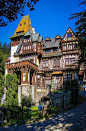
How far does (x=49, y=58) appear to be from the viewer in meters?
29.9

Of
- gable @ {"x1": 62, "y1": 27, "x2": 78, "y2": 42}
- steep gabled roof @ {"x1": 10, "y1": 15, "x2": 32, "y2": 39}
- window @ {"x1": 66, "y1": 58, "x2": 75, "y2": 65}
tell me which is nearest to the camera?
window @ {"x1": 66, "y1": 58, "x2": 75, "y2": 65}

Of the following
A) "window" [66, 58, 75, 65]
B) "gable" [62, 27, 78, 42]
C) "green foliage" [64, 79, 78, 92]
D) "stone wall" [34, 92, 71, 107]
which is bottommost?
"stone wall" [34, 92, 71, 107]

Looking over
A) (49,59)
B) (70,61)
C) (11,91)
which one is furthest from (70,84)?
(11,91)

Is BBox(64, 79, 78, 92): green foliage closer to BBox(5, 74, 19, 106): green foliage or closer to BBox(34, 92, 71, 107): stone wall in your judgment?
BBox(34, 92, 71, 107): stone wall

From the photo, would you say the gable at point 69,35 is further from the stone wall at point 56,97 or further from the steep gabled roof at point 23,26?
the stone wall at point 56,97

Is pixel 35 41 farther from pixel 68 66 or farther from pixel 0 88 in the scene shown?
pixel 0 88

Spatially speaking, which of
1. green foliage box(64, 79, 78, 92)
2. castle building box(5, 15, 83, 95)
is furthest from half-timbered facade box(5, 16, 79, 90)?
green foliage box(64, 79, 78, 92)

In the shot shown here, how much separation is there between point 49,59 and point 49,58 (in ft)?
0.80

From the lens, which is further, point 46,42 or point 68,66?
point 46,42

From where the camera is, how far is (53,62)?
29375 millimetres

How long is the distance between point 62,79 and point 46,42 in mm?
10595

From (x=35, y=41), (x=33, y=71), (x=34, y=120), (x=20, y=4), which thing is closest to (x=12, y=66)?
(x=33, y=71)

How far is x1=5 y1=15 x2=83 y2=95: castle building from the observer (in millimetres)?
27172

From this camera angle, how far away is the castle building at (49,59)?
27172 mm
